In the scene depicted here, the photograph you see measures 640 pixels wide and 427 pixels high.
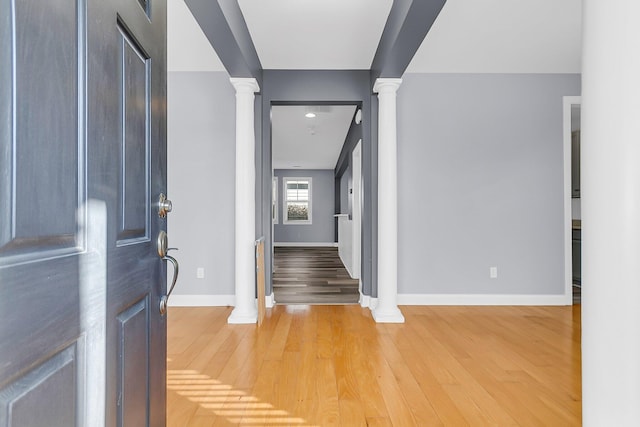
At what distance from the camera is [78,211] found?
2.12 ft

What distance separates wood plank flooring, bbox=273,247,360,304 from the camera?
13.4 ft

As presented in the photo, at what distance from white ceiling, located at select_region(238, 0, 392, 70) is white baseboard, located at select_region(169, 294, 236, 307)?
2406 mm

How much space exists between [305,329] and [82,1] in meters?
2.72

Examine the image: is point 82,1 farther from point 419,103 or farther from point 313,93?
point 419,103

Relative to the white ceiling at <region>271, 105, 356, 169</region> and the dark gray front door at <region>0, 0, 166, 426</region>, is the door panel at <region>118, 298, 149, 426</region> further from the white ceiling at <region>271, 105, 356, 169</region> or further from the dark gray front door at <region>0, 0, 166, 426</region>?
the white ceiling at <region>271, 105, 356, 169</region>

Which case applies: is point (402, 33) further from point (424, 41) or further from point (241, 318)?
point (241, 318)

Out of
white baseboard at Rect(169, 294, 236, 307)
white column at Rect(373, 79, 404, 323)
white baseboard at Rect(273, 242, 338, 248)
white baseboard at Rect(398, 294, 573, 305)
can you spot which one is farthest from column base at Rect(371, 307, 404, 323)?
white baseboard at Rect(273, 242, 338, 248)

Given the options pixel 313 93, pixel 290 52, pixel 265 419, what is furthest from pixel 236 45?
pixel 265 419

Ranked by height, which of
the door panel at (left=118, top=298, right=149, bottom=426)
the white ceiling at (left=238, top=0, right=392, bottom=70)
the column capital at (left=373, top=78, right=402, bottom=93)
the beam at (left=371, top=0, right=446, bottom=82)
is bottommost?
the door panel at (left=118, top=298, right=149, bottom=426)

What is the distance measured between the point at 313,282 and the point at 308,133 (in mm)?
2731

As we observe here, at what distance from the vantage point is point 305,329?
299 cm

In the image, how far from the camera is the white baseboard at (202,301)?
370cm

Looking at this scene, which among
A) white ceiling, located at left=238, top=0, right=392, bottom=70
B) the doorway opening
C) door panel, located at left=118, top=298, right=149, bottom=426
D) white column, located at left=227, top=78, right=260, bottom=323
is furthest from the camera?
the doorway opening

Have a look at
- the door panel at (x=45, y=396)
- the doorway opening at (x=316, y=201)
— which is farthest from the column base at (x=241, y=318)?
the door panel at (x=45, y=396)
